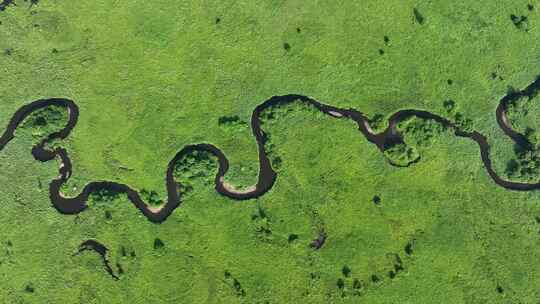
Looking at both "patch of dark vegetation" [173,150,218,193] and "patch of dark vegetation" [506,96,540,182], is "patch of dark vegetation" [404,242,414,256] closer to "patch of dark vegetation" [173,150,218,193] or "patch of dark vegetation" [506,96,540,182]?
"patch of dark vegetation" [506,96,540,182]

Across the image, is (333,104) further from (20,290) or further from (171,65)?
(20,290)

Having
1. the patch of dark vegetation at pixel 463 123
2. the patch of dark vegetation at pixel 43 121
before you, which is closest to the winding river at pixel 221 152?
the patch of dark vegetation at pixel 463 123

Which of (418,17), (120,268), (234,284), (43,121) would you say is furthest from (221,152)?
(418,17)

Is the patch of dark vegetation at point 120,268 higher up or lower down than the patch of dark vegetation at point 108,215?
lower down

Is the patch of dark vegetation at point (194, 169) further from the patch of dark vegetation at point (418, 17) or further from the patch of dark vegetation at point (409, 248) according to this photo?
the patch of dark vegetation at point (418, 17)

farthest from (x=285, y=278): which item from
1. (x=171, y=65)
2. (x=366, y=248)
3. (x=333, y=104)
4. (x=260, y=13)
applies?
(x=260, y=13)

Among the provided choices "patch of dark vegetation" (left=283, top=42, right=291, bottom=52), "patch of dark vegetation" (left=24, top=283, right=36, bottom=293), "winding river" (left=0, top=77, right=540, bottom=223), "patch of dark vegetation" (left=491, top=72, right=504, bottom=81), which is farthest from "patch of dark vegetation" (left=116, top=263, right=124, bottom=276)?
"patch of dark vegetation" (left=491, top=72, right=504, bottom=81)
